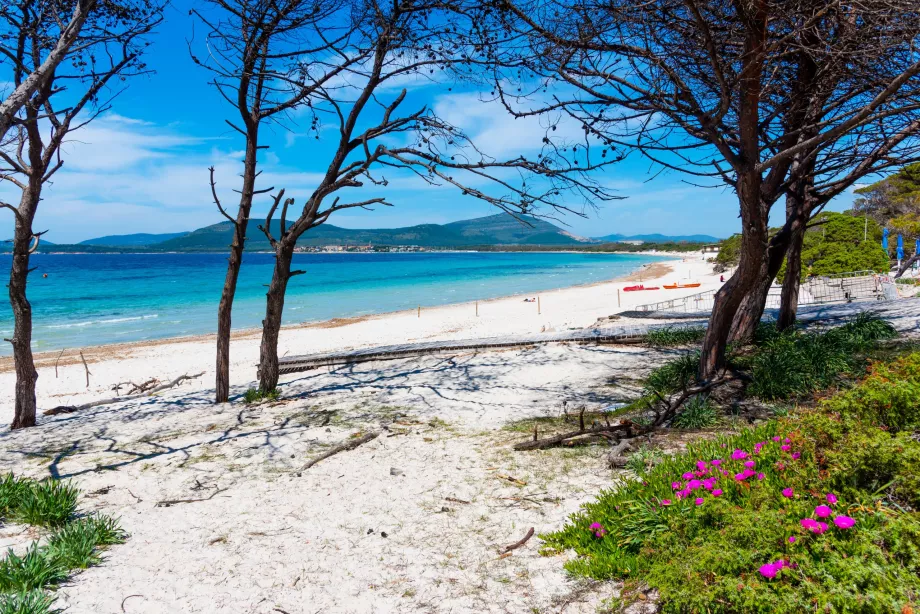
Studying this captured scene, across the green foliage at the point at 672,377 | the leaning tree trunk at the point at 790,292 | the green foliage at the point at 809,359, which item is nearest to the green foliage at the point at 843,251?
the leaning tree trunk at the point at 790,292

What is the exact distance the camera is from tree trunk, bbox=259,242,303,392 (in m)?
7.48

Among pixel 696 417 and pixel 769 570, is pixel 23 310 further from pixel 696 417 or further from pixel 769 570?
pixel 769 570

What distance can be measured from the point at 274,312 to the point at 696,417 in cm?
564

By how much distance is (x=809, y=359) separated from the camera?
21.3 feet

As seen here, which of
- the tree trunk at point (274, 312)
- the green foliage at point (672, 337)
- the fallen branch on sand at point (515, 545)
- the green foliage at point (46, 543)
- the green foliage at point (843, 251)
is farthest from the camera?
the green foliage at point (843, 251)

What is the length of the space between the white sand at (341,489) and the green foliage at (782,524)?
368 millimetres

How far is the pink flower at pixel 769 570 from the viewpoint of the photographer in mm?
2188

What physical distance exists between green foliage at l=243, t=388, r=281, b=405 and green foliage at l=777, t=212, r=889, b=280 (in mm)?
27134

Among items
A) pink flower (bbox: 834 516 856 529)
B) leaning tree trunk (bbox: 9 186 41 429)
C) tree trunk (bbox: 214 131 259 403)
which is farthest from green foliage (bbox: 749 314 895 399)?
leaning tree trunk (bbox: 9 186 41 429)

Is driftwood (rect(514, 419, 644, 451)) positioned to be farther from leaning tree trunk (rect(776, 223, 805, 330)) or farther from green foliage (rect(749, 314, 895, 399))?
leaning tree trunk (rect(776, 223, 805, 330))

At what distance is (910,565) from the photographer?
2104 mm

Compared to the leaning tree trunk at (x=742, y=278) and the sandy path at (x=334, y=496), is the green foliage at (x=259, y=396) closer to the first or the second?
the sandy path at (x=334, y=496)

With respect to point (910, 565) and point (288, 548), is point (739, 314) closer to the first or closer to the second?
point (910, 565)

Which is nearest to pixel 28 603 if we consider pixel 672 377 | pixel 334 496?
pixel 334 496
